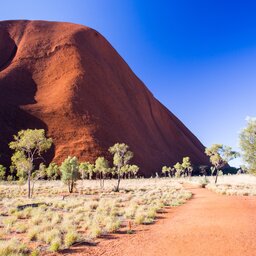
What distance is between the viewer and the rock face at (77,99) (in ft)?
245

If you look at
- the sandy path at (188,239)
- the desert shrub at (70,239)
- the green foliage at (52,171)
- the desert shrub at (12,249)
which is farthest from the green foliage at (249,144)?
the green foliage at (52,171)

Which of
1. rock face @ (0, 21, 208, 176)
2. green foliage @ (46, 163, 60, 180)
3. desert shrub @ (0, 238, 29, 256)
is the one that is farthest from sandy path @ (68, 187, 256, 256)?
rock face @ (0, 21, 208, 176)

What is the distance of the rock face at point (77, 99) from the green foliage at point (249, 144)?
5010cm

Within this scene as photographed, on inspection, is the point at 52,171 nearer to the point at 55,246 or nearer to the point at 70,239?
the point at 70,239

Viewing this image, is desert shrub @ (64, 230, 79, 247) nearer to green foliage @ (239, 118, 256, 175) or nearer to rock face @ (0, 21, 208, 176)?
green foliage @ (239, 118, 256, 175)

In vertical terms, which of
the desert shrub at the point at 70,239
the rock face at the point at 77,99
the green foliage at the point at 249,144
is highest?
the rock face at the point at 77,99

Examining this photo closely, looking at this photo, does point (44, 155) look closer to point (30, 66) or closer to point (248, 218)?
point (30, 66)

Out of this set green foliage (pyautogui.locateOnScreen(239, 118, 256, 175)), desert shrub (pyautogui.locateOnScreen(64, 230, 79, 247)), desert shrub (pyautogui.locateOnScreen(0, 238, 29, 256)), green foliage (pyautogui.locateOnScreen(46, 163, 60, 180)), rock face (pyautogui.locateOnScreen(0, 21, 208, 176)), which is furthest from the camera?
rock face (pyautogui.locateOnScreen(0, 21, 208, 176))

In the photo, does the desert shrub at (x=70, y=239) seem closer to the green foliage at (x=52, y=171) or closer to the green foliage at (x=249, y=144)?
the green foliage at (x=249, y=144)

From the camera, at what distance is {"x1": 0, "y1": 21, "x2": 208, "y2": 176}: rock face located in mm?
74688

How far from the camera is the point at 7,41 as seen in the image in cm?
10838

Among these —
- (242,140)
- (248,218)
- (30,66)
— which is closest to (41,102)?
(30,66)

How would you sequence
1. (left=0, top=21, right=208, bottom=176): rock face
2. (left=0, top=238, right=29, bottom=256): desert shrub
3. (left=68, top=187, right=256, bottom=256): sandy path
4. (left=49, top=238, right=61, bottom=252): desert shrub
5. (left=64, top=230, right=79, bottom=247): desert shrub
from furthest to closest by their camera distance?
(left=0, top=21, right=208, bottom=176): rock face < (left=64, top=230, right=79, bottom=247): desert shrub < (left=49, top=238, right=61, bottom=252): desert shrub < (left=68, top=187, right=256, bottom=256): sandy path < (left=0, top=238, right=29, bottom=256): desert shrub

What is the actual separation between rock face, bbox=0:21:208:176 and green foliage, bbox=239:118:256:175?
164 feet
